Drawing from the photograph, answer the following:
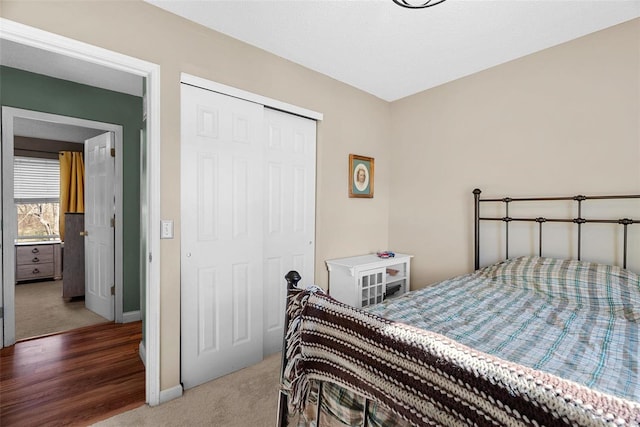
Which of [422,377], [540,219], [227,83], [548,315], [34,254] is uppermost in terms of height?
[227,83]

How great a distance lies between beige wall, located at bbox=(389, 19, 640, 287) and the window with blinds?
5820mm

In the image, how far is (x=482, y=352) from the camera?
2.70 feet

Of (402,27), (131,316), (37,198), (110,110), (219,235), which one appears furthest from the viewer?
(37,198)

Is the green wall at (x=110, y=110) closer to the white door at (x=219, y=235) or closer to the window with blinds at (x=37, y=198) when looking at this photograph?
the white door at (x=219, y=235)

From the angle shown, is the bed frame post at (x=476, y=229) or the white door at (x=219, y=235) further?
the bed frame post at (x=476, y=229)

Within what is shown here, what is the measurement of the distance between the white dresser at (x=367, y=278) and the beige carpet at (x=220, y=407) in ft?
3.04

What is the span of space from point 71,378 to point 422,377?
2.63 metres

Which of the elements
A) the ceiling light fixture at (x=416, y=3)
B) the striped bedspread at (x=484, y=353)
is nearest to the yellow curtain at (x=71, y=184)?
the striped bedspread at (x=484, y=353)

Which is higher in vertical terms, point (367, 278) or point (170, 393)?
point (367, 278)

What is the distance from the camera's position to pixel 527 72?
246 centimetres

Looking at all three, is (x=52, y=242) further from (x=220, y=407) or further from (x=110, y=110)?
(x=220, y=407)

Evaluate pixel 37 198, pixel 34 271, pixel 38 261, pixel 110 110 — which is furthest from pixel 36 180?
pixel 110 110

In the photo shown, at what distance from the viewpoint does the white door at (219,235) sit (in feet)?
6.73

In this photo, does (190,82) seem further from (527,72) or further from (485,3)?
(527,72)
